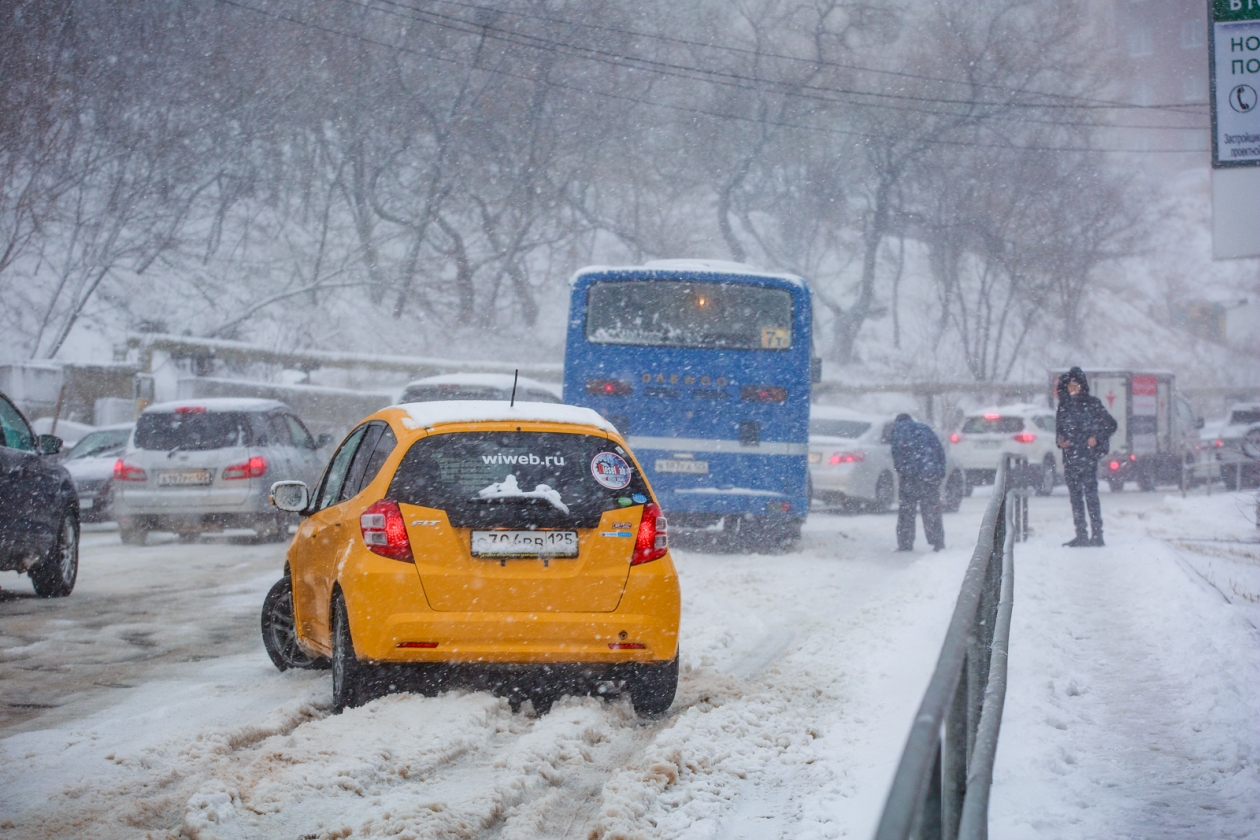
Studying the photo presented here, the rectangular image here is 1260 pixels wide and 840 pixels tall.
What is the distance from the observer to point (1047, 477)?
27.9 m

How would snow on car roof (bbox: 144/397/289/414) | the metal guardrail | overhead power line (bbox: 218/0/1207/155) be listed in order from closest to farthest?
the metal guardrail → snow on car roof (bbox: 144/397/289/414) → overhead power line (bbox: 218/0/1207/155)

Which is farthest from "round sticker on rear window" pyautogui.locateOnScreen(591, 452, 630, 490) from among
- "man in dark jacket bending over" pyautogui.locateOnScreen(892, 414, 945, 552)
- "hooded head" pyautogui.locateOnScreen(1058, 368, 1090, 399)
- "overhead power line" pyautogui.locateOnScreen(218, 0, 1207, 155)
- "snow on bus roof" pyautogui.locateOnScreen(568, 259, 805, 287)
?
"overhead power line" pyautogui.locateOnScreen(218, 0, 1207, 155)

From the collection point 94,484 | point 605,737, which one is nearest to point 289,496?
point 605,737

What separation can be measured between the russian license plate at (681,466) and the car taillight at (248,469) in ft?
15.7

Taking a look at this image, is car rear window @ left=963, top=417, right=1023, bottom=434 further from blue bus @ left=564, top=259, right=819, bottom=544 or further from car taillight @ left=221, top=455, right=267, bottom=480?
car taillight @ left=221, top=455, right=267, bottom=480

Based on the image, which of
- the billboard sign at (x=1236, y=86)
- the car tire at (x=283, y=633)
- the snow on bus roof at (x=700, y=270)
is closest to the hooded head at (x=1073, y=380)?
the snow on bus roof at (x=700, y=270)

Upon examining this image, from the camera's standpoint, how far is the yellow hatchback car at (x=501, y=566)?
621cm

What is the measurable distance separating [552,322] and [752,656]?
42.9 meters

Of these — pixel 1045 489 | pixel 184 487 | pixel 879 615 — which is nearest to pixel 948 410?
pixel 1045 489

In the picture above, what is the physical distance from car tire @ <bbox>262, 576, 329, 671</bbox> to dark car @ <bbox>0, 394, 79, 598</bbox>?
3491mm

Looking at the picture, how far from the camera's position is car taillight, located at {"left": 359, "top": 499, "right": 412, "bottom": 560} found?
20.6ft

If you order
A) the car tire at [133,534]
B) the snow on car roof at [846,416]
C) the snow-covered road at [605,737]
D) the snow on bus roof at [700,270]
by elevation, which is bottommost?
the snow-covered road at [605,737]

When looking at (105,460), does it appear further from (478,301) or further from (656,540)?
(478,301)

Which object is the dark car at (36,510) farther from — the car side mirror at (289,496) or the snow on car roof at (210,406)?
the snow on car roof at (210,406)
